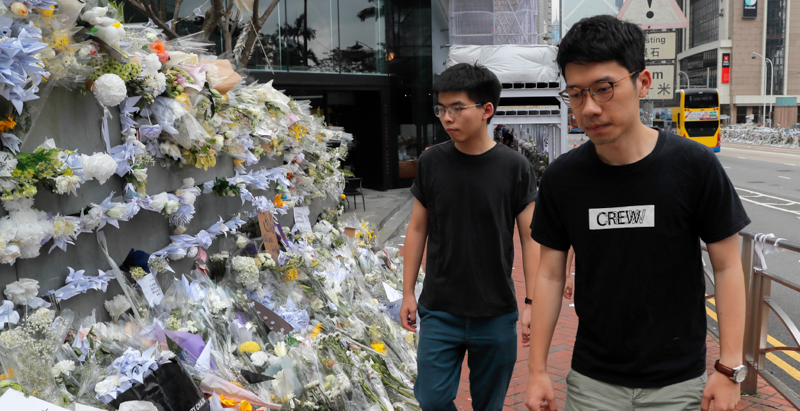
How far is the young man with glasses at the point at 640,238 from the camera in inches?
74.6

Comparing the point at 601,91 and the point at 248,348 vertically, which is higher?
the point at 601,91

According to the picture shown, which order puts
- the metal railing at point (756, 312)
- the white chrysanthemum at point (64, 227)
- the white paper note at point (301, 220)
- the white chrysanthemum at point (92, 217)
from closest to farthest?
the white chrysanthemum at point (64, 227) < the white chrysanthemum at point (92, 217) < the metal railing at point (756, 312) < the white paper note at point (301, 220)

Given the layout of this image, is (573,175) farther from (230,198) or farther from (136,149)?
(230,198)

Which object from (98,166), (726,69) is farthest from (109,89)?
(726,69)

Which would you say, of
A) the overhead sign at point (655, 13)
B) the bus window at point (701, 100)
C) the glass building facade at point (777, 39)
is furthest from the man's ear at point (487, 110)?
the glass building facade at point (777, 39)

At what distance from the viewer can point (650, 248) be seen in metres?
1.94

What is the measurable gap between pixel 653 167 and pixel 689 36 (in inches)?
4317

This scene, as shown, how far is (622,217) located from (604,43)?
54 centimetres

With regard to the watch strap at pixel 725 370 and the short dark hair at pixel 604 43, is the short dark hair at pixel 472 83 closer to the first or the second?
the short dark hair at pixel 604 43

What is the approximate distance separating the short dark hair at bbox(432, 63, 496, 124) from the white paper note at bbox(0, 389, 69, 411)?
85.3 inches

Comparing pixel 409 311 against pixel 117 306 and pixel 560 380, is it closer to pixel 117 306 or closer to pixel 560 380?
pixel 117 306

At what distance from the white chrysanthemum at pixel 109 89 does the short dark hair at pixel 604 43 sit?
2209mm

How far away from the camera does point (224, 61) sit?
4.50 meters

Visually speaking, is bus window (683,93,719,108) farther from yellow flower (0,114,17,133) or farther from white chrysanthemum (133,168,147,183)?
yellow flower (0,114,17,133)
